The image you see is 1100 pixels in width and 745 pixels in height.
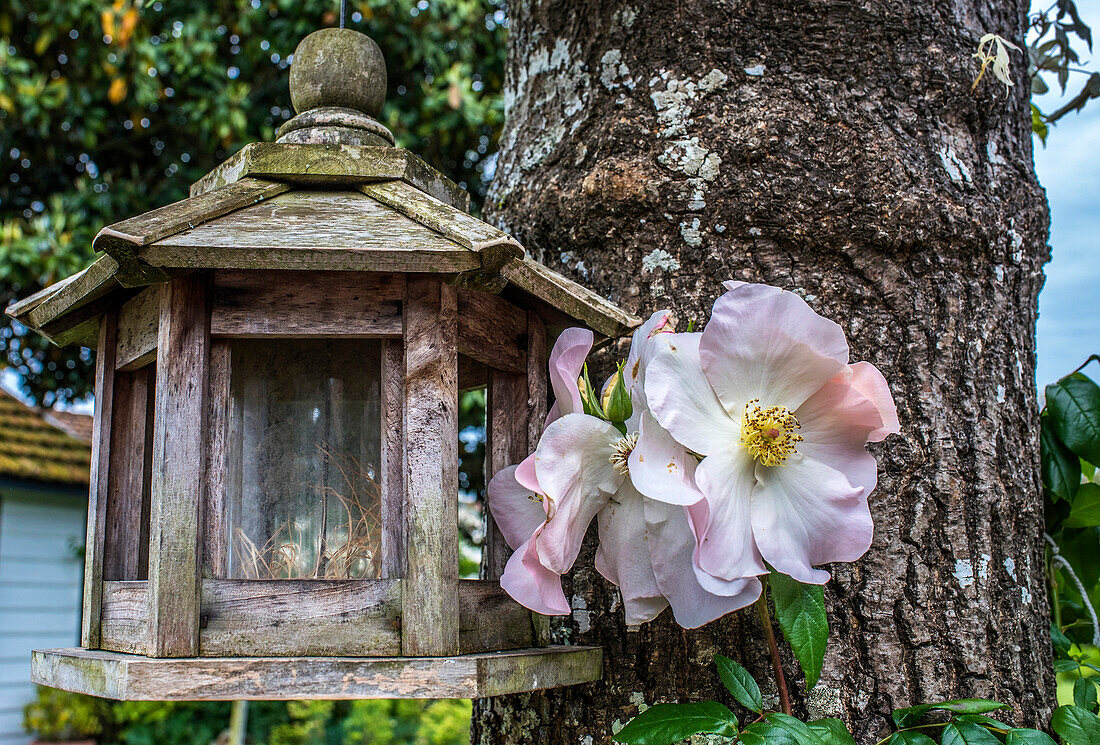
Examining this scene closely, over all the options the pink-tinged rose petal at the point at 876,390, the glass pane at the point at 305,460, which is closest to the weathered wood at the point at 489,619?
the glass pane at the point at 305,460

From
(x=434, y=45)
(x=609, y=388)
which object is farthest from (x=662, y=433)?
(x=434, y=45)

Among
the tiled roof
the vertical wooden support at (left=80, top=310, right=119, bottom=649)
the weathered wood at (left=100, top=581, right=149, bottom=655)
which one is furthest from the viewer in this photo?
the tiled roof

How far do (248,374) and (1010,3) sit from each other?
1.19 meters

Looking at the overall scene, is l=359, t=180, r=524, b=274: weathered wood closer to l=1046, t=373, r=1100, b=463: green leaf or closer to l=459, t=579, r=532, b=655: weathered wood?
l=459, t=579, r=532, b=655: weathered wood

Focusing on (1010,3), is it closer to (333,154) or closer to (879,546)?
(879,546)

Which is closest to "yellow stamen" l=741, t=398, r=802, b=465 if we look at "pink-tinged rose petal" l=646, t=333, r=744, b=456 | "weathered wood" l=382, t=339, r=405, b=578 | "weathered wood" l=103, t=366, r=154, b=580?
"pink-tinged rose petal" l=646, t=333, r=744, b=456

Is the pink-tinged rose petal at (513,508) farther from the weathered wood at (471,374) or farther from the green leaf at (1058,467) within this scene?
the green leaf at (1058,467)

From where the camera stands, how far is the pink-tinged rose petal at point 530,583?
0.88 meters

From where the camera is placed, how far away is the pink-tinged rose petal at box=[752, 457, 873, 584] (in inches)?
32.0

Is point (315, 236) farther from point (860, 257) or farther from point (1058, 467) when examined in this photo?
point (1058, 467)

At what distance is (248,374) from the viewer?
0.96 meters

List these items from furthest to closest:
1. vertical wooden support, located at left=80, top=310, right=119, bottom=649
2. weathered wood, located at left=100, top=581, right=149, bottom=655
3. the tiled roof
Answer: the tiled roof < vertical wooden support, located at left=80, top=310, right=119, bottom=649 < weathered wood, located at left=100, top=581, right=149, bottom=655

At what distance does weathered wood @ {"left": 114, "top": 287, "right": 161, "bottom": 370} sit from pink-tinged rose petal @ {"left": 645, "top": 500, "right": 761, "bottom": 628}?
22.0 inches

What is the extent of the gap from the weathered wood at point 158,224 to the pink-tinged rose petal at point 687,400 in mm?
449
